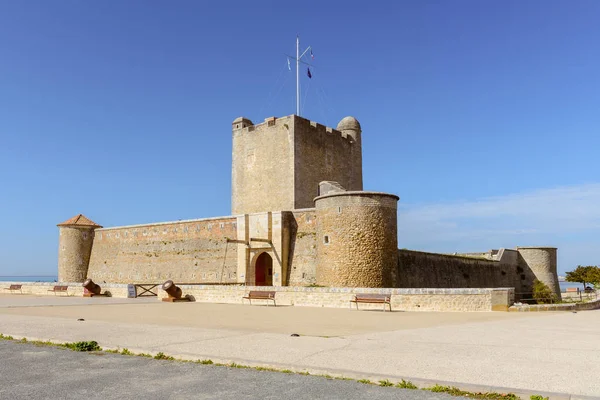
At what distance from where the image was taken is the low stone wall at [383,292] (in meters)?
15.6

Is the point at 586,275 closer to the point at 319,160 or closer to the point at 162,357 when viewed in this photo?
the point at 319,160

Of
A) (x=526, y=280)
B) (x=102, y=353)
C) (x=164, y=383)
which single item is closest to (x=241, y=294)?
(x=102, y=353)

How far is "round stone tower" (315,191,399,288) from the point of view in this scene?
65.7ft

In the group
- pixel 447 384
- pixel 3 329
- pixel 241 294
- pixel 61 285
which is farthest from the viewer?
pixel 61 285

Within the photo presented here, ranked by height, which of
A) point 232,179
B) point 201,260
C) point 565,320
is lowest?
point 565,320

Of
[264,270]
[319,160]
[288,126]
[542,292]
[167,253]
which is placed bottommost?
[542,292]

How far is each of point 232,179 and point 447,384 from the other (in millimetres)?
25637

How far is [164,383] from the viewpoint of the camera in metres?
5.93

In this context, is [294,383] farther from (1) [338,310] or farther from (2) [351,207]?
(2) [351,207]

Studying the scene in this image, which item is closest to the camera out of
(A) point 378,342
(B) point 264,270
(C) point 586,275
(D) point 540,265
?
(A) point 378,342

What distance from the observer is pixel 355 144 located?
3212 centimetres

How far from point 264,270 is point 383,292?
10.8 metres

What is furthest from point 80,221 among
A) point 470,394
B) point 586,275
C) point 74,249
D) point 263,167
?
point 586,275

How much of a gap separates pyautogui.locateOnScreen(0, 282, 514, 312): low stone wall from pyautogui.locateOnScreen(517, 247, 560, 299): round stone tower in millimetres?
22394
